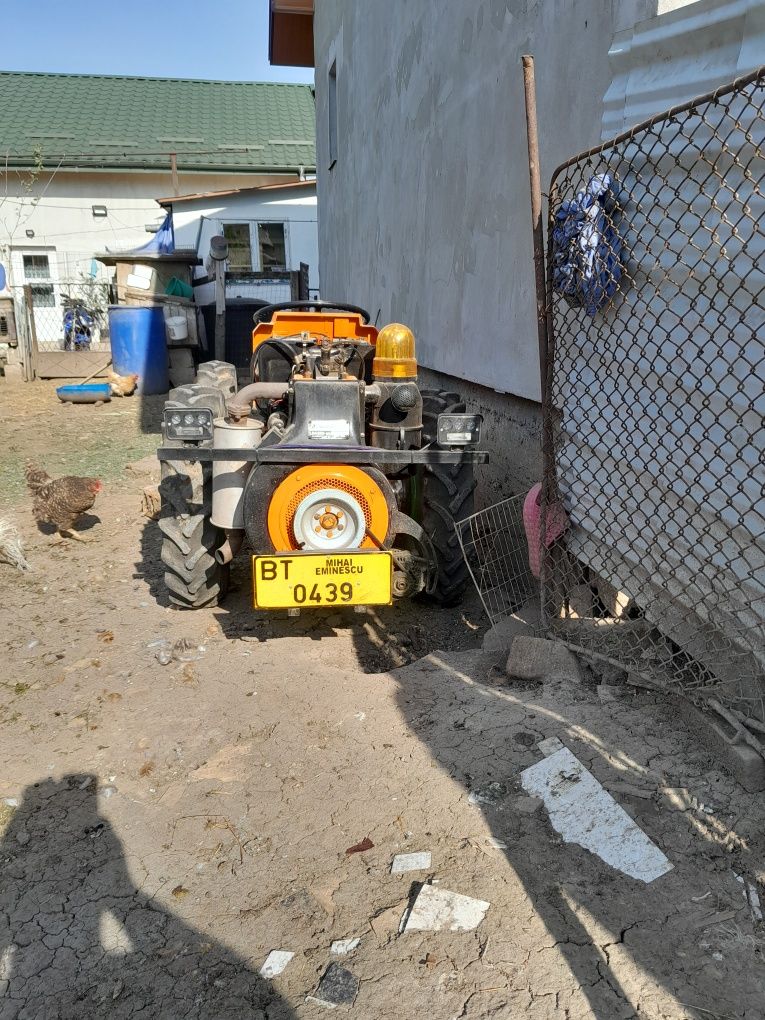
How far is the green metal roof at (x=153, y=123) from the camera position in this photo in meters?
21.9

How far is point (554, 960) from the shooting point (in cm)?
196

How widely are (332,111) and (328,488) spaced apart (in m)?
10.9

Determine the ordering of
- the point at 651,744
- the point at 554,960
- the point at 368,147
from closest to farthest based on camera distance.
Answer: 1. the point at 554,960
2. the point at 651,744
3. the point at 368,147

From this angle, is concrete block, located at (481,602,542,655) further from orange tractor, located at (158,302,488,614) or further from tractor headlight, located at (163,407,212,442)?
tractor headlight, located at (163,407,212,442)

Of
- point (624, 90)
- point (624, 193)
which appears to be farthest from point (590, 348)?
point (624, 90)

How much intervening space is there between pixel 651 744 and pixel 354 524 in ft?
5.55

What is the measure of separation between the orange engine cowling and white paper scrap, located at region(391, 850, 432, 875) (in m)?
1.61

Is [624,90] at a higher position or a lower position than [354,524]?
higher

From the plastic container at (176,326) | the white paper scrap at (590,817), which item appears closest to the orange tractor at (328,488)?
the white paper scrap at (590,817)

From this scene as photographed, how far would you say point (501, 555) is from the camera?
15.4ft

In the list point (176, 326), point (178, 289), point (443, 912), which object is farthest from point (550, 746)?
point (178, 289)

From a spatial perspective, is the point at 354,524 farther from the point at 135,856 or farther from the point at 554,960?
the point at 554,960

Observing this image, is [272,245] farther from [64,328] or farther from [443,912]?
[443,912]

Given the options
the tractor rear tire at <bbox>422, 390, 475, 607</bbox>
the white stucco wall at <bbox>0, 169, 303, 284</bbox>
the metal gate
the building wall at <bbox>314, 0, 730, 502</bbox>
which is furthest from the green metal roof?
the tractor rear tire at <bbox>422, 390, 475, 607</bbox>
